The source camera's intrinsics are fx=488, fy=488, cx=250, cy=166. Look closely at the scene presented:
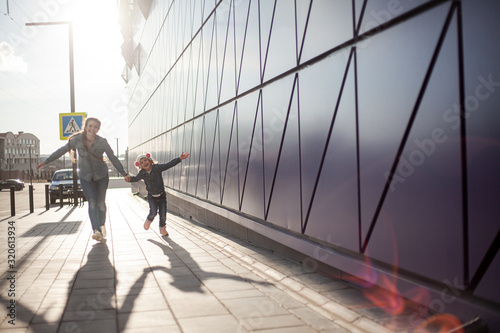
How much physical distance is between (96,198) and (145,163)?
134 centimetres

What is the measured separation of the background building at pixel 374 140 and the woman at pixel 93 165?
2.25m

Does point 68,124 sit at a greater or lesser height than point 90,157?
greater

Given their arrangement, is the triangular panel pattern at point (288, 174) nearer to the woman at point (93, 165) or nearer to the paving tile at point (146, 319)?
the paving tile at point (146, 319)

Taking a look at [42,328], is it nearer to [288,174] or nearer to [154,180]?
[288,174]

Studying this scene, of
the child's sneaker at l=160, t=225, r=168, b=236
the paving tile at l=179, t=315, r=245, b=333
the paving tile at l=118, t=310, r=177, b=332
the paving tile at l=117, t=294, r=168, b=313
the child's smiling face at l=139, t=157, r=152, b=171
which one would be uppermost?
the child's smiling face at l=139, t=157, r=152, b=171

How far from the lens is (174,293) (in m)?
4.45

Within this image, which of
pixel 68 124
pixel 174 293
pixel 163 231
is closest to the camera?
pixel 174 293

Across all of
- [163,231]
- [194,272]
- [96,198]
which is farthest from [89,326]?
[163,231]

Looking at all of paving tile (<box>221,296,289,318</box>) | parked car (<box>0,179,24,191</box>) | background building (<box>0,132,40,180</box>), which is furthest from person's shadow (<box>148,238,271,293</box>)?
background building (<box>0,132,40,180</box>)

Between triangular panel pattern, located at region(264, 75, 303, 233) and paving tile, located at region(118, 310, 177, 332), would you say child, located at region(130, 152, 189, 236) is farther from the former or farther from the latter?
paving tile, located at region(118, 310, 177, 332)

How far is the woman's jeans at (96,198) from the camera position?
7660mm

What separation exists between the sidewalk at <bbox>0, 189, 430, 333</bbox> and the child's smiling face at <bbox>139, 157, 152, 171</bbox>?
6.27 ft

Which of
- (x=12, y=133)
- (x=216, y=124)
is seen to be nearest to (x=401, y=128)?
(x=216, y=124)

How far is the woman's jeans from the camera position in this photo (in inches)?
302
